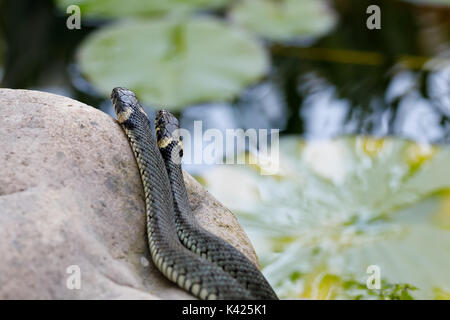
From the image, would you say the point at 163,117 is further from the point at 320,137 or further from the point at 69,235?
the point at 320,137

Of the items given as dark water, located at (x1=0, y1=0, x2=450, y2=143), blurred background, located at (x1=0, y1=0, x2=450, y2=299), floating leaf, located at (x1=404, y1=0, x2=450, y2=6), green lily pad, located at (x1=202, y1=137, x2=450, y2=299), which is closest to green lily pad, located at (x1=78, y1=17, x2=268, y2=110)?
blurred background, located at (x1=0, y1=0, x2=450, y2=299)

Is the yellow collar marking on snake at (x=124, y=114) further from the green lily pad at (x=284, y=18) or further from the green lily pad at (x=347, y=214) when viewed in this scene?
the green lily pad at (x=284, y=18)

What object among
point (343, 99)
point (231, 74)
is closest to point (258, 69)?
point (231, 74)

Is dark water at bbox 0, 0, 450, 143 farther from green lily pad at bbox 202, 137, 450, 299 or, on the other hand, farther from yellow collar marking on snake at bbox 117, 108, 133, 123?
yellow collar marking on snake at bbox 117, 108, 133, 123

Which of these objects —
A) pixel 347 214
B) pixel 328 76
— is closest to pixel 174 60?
pixel 328 76

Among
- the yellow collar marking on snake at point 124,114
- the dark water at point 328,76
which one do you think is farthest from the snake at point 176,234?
the dark water at point 328,76
